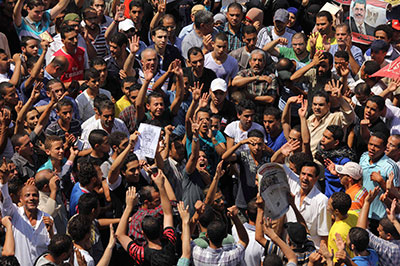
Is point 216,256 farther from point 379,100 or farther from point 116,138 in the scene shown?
point 379,100

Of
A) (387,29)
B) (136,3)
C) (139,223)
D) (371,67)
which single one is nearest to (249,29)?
(371,67)

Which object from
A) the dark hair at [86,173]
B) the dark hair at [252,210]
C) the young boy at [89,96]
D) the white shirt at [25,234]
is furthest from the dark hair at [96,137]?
the dark hair at [252,210]

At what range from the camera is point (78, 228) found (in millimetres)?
8766

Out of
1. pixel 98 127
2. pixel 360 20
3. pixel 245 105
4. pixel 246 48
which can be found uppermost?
pixel 245 105

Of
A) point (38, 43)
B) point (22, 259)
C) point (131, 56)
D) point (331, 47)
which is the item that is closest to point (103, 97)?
point (131, 56)

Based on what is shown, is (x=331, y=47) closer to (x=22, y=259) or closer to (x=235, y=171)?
(x=235, y=171)

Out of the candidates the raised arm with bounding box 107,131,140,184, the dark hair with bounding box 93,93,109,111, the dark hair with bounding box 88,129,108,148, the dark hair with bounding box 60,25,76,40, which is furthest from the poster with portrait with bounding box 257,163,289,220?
the dark hair with bounding box 60,25,76,40

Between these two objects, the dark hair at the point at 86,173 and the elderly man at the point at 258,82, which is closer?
the dark hair at the point at 86,173

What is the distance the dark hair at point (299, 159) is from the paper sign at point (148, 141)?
5.94 ft

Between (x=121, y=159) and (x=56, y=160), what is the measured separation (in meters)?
1.10

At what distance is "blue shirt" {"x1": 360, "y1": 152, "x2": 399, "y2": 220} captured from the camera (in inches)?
423

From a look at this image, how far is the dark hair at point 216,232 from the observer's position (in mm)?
8681

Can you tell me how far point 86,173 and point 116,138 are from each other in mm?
1167

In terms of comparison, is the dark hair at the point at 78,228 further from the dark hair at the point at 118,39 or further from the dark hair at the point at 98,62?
the dark hair at the point at 118,39
